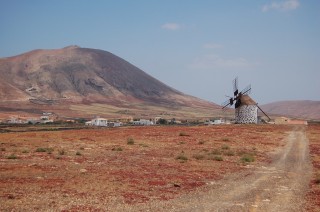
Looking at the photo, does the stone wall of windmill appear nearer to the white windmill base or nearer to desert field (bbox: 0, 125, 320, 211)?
the white windmill base

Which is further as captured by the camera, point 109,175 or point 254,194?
point 109,175

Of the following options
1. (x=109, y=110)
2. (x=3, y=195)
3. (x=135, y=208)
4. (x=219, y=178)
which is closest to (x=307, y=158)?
(x=219, y=178)

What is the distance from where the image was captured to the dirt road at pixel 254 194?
46.3ft

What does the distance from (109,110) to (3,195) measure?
6745 inches

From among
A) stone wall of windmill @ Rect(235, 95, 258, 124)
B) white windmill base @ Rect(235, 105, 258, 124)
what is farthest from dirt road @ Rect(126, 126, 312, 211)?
white windmill base @ Rect(235, 105, 258, 124)

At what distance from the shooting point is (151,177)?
20.2 metres

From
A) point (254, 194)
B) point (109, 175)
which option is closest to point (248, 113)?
point (109, 175)

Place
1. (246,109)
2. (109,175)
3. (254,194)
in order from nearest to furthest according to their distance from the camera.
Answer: (254,194) → (109,175) → (246,109)

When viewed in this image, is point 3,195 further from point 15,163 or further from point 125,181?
point 15,163

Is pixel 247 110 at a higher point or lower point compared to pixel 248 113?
higher

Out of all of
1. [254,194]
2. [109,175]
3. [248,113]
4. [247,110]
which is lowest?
[254,194]

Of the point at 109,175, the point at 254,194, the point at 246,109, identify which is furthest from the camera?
the point at 246,109

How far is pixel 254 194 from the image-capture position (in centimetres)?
1648

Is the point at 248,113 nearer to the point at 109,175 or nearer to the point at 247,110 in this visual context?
the point at 247,110
